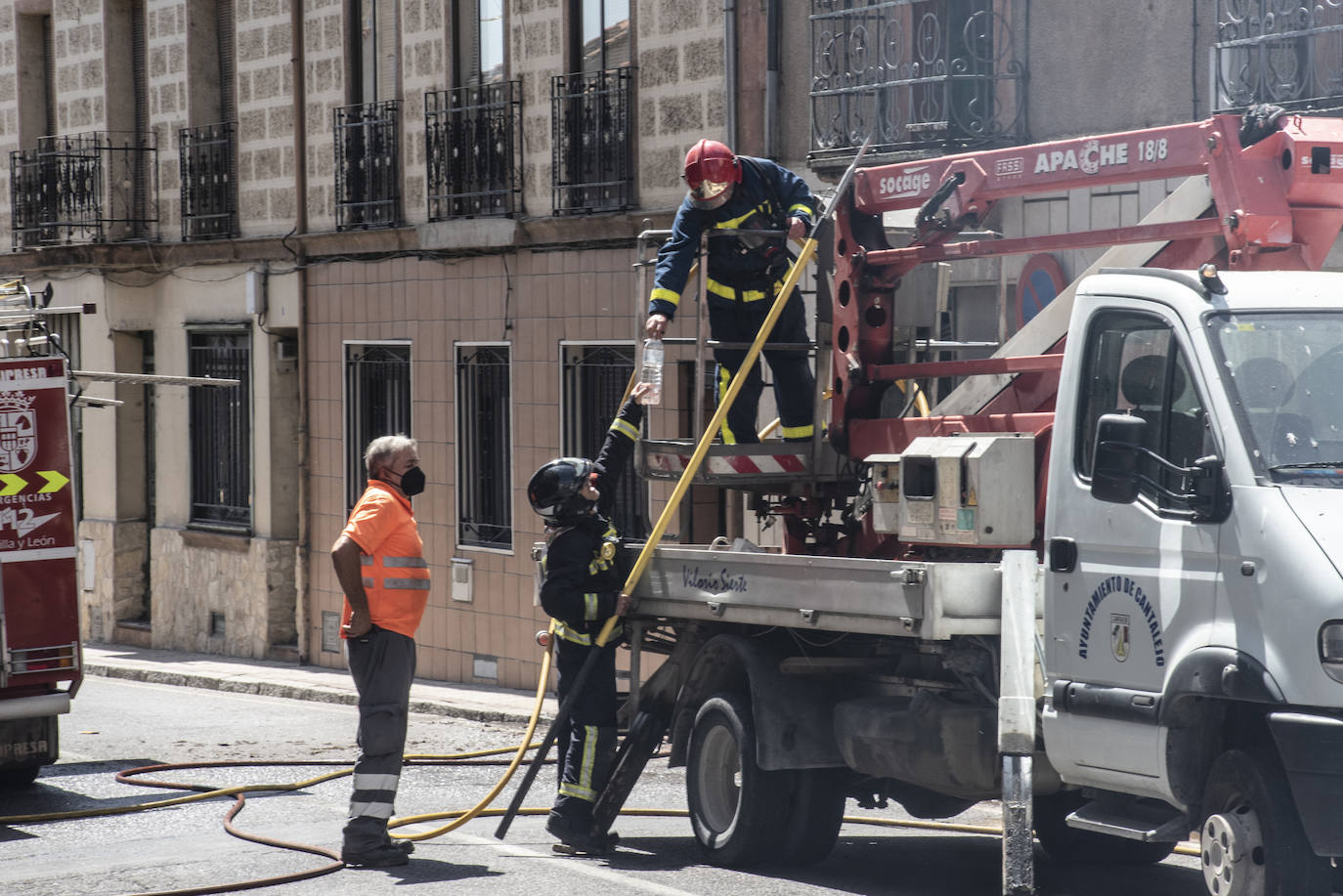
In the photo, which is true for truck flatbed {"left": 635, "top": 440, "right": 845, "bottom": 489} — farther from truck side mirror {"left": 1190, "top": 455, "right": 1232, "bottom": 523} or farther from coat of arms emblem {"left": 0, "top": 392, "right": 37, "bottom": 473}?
coat of arms emblem {"left": 0, "top": 392, "right": 37, "bottom": 473}

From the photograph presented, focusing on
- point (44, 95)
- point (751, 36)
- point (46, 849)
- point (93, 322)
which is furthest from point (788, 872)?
point (44, 95)

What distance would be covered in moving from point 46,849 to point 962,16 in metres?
7.90

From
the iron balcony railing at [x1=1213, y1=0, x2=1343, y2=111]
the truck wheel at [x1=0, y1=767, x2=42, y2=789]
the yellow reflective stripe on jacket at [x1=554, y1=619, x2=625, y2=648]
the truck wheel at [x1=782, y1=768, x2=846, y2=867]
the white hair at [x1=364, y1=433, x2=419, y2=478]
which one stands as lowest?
the truck wheel at [x1=0, y1=767, x2=42, y2=789]

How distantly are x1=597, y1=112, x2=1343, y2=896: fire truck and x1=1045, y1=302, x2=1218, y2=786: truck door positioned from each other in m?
0.01

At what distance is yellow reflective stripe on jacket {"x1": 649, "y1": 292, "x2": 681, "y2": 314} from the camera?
945 cm

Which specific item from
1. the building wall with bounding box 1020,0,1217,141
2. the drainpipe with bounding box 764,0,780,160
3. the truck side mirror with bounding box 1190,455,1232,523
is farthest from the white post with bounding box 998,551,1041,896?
the drainpipe with bounding box 764,0,780,160

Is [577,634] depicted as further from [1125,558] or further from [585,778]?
[1125,558]

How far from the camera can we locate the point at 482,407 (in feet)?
58.5

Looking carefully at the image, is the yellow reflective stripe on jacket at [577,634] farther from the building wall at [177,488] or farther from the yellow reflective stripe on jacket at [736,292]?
the building wall at [177,488]

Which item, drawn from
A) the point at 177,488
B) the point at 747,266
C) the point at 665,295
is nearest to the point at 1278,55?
the point at 747,266

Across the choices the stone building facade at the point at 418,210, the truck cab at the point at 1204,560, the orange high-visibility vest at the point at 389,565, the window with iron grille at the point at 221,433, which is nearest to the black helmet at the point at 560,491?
the orange high-visibility vest at the point at 389,565

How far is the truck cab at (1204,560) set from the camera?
6.18 m

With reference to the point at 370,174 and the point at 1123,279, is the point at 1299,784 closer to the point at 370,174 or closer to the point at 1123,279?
the point at 1123,279

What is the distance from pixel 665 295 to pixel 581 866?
2.69m
